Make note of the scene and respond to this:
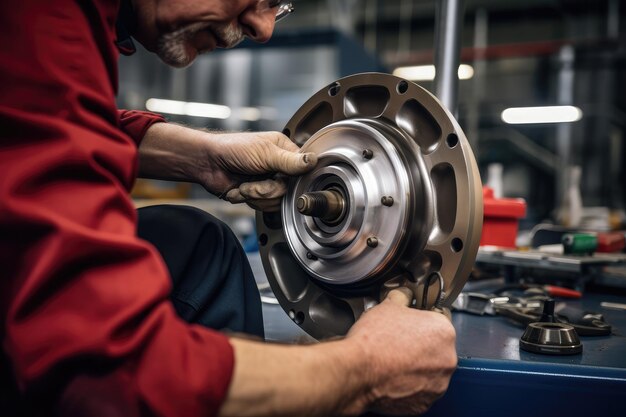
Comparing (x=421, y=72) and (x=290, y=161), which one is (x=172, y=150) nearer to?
(x=290, y=161)

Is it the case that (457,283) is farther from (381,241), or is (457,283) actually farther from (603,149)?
(603,149)

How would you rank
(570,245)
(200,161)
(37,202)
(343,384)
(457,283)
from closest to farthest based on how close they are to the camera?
(37,202) → (343,384) → (457,283) → (200,161) → (570,245)

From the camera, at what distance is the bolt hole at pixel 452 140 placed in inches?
32.1

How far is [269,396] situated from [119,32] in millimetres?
558

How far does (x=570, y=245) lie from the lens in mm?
1457

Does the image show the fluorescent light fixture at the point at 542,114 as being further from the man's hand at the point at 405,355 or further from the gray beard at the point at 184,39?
the man's hand at the point at 405,355

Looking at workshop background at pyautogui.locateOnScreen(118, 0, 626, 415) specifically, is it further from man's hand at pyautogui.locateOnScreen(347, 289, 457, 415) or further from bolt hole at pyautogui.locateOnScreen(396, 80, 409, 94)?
man's hand at pyautogui.locateOnScreen(347, 289, 457, 415)

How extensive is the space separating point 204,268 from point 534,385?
0.49 metres

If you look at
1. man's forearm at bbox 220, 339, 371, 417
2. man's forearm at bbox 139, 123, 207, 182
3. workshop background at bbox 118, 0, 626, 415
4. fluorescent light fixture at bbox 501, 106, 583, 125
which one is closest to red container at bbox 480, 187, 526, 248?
man's forearm at bbox 139, 123, 207, 182

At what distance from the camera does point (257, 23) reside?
90cm

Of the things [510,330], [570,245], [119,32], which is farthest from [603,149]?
[119,32]

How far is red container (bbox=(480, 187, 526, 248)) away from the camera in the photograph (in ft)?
4.83

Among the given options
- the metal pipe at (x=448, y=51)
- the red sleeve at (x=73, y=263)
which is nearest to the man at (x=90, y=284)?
the red sleeve at (x=73, y=263)

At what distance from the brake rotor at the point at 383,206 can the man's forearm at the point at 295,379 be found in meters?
0.26
